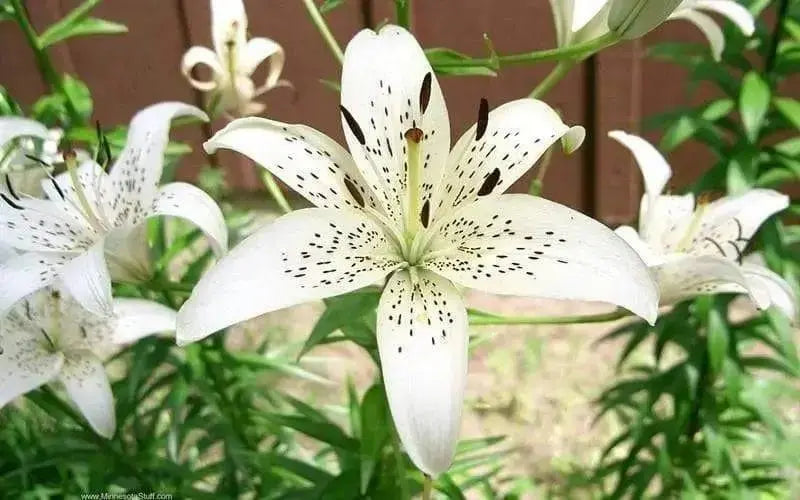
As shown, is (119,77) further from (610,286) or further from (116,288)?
(610,286)

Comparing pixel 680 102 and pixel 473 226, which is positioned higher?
pixel 473 226

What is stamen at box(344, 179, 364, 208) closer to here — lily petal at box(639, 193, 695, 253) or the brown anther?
the brown anther

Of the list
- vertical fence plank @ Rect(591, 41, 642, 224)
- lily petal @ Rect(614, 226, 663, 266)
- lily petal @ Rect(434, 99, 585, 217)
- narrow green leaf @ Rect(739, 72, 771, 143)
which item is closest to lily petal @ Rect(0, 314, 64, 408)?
lily petal @ Rect(434, 99, 585, 217)

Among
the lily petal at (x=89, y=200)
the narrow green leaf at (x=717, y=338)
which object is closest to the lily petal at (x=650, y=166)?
the narrow green leaf at (x=717, y=338)

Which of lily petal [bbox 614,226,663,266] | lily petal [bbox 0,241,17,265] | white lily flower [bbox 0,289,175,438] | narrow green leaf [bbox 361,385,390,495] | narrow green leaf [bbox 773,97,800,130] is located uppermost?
lily petal [bbox 0,241,17,265]

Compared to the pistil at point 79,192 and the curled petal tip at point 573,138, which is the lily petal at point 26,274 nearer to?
the pistil at point 79,192

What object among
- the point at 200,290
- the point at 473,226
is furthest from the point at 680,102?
the point at 200,290

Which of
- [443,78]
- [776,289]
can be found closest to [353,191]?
[776,289]
